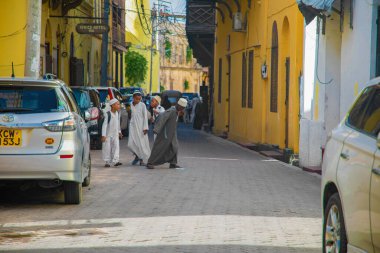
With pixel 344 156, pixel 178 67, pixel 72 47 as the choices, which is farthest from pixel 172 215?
pixel 178 67

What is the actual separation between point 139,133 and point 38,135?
883 centimetres

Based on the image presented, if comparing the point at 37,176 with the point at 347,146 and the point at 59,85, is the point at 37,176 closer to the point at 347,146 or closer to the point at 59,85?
the point at 59,85

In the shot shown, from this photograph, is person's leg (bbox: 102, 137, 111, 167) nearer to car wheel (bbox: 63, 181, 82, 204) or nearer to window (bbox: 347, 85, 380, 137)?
car wheel (bbox: 63, 181, 82, 204)

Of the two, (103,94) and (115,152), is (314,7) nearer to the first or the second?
(115,152)

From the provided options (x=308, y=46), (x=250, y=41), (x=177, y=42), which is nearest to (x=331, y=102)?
(x=308, y=46)

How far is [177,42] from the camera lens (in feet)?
406

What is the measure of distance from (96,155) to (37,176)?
39.8ft

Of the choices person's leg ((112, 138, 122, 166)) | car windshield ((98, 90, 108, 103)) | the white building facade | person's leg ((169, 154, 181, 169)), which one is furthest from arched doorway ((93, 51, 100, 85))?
person's leg ((169, 154, 181, 169))

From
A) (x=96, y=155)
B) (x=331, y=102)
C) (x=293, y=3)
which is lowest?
(x=96, y=155)

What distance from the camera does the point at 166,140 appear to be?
20.2 meters

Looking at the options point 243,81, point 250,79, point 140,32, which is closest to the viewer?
point 250,79

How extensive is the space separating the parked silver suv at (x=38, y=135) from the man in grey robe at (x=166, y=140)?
24.1 feet

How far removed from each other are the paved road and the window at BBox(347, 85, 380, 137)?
1.82 meters

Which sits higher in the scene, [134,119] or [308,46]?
[308,46]
